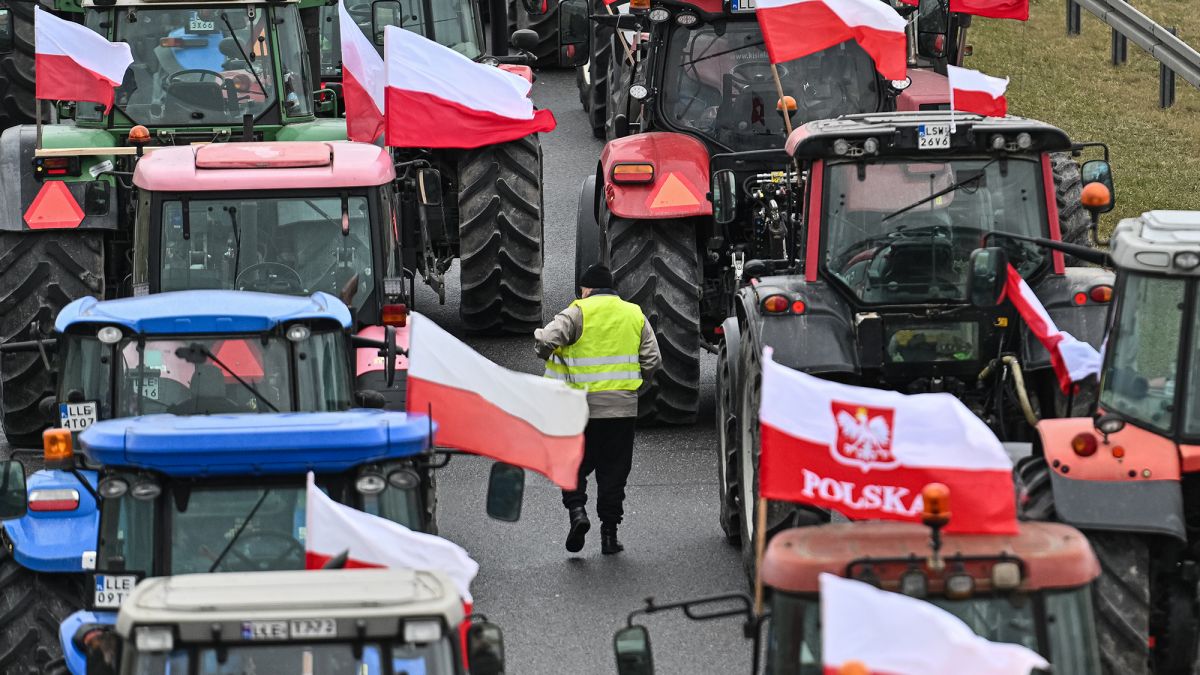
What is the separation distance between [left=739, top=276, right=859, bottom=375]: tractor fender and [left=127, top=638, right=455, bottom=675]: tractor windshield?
14.8 feet

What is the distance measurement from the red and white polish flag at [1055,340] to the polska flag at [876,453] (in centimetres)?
295

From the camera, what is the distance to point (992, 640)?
22.7 ft

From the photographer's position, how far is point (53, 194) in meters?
14.3

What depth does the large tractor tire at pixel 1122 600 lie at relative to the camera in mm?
8422

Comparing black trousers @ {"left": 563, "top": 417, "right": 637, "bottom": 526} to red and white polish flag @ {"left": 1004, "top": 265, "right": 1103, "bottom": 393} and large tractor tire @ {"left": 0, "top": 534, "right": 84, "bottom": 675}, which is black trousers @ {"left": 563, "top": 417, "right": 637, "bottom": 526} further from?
large tractor tire @ {"left": 0, "top": 534, "right": 84, "bottom": 675}

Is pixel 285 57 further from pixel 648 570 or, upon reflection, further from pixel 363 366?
pixel 648 570

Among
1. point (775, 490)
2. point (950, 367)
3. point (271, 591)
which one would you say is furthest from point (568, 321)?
point (271, 591)

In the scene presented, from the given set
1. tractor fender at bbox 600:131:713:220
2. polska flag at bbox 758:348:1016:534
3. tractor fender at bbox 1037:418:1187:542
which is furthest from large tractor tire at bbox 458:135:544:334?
polska flag at bbox 758:348:1016:534

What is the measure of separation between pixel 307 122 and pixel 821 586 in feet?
30.4

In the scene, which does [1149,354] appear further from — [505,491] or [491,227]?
[491,227]

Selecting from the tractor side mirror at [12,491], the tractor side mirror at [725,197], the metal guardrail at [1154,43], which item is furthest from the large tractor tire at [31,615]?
the metal guardrail at [1154,43]

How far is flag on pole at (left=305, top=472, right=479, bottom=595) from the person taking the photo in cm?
789

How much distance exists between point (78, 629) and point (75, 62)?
6139mm

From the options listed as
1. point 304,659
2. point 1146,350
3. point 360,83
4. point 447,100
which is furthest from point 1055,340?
point 360,83
